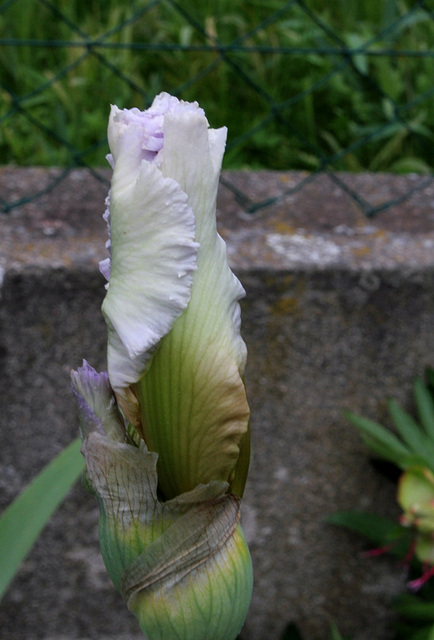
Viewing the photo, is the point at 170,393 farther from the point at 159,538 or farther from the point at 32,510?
the point at 32,510

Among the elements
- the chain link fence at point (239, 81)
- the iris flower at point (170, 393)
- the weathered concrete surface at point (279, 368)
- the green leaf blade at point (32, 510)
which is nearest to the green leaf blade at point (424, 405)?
the weathered concrete surface at point (279, 368)

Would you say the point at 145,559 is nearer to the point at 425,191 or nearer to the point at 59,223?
the point at 59,223

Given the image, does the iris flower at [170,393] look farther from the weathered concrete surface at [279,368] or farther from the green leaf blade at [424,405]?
the green leaf blade at [424,405]

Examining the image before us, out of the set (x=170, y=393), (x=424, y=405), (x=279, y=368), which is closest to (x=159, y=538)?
(x=170, y=393)

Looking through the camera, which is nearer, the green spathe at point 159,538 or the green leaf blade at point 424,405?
the green spathe at point 159,538

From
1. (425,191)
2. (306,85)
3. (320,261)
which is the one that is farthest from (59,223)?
(306,85)

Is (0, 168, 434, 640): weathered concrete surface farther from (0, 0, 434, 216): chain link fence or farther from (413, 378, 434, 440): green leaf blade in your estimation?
(0, 0, 434, 216): chain link fence

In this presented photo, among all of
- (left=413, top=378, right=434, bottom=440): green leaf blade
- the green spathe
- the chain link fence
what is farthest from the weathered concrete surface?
the green spathe
